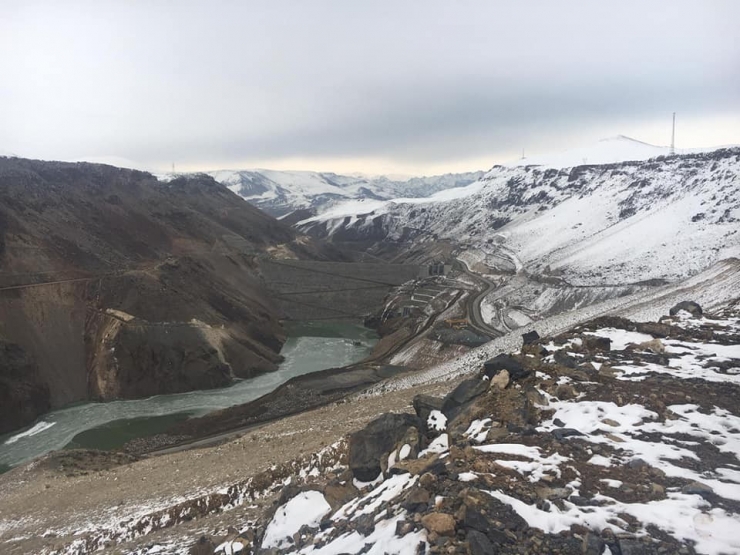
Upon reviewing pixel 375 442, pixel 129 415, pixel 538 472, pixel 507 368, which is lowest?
pixel 129 415

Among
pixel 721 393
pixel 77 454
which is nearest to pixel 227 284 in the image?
pixel 77 454

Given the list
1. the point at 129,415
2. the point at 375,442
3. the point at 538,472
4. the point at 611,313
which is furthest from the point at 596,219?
the point at 538,472

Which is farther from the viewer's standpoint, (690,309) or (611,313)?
(611,313)

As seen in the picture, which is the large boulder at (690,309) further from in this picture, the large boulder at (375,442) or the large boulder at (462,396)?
the large boulder at (375,442)

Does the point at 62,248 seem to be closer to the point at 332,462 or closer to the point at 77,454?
the point at 77,454

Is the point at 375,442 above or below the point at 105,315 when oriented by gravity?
below

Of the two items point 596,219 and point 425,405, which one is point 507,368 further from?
point 596,219

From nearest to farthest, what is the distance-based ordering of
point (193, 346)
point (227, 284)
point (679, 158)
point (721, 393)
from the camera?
1. point (721, 393)
2. point (193, 346)
3. point (227, 284)
4. point (679, 158)
